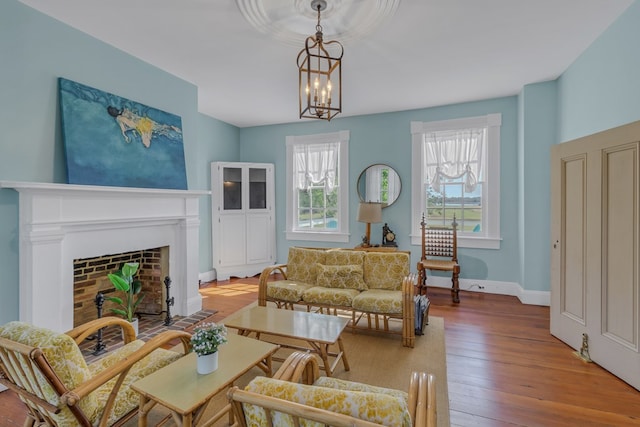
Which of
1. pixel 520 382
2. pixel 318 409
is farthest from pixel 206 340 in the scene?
pixel 520 382

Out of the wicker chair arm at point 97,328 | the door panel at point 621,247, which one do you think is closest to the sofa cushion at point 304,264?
the wicker chair arm at point 97,328

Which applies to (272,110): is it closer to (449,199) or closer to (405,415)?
(449,199)

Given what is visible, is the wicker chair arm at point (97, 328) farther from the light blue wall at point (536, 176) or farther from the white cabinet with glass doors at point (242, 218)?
the light blue wall at point (536, 176)

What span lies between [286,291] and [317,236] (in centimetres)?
239

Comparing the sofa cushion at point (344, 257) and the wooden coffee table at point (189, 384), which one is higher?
the sofa cushion at point (344, 257)

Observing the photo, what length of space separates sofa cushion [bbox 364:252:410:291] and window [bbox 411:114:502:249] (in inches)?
68.3

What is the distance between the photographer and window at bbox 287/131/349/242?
5.43 m

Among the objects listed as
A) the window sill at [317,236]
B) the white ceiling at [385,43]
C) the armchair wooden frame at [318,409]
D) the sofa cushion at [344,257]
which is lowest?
the armchair wooden frame at [318,409]

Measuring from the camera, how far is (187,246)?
3.72 meters

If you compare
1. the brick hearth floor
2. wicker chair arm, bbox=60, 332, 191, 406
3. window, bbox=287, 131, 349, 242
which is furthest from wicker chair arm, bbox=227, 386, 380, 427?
window, bbox=287, 131, 349, 242

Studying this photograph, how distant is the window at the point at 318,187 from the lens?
17.8 feet

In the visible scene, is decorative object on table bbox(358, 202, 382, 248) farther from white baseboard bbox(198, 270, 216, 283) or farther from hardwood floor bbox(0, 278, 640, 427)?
white baseboard bbox(198, 270, 216, 283)

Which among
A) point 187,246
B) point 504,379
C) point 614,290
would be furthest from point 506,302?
point 187,246

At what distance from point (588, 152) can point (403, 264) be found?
6.37 feet
